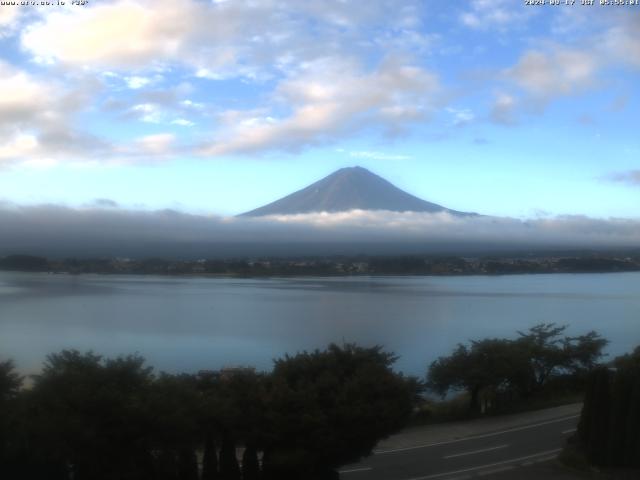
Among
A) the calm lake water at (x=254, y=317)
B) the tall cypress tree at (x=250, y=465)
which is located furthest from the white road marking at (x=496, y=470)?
the calm lake water at (x=254, y=317)

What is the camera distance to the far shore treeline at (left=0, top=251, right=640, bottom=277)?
30067 mm

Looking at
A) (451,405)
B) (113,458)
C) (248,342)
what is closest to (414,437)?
(451,405)

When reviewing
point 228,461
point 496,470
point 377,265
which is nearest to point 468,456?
point 496,470

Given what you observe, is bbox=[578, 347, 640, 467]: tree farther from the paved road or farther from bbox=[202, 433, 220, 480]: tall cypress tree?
bbox=[202, 433, 220, 480]: tall cypress tree

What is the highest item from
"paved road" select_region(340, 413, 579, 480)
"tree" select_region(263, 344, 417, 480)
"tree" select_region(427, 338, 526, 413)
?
"tree" select_region(263, 344, 417, 480)

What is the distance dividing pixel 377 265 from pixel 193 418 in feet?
124

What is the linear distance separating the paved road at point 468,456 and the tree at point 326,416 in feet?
3.23

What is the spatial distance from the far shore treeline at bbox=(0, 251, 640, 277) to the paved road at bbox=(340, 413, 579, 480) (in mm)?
19607

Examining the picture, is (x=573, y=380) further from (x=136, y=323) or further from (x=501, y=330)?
(x=136, y=323)

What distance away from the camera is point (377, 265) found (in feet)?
141

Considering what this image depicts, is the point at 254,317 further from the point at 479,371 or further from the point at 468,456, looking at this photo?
the point at 468,456

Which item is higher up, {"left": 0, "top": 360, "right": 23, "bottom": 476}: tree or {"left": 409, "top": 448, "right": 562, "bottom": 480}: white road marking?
{"left": 0, "top": 360, "right": 23, "bottom": 476}: tree

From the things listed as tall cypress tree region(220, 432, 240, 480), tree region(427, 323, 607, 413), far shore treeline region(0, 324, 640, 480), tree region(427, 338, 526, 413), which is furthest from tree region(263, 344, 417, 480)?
tree region(427, 338, 526, 413)

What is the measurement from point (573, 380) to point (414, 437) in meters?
5.34
